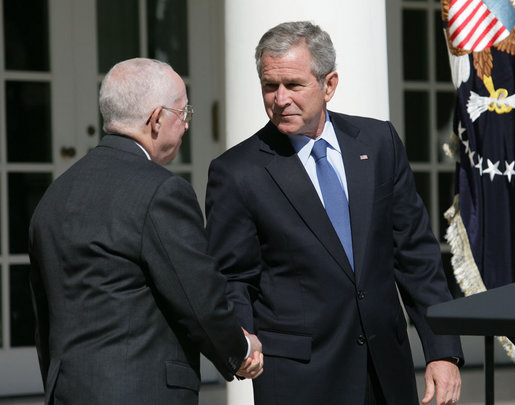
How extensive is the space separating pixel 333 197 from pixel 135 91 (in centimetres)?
73

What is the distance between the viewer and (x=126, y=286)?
249 cm

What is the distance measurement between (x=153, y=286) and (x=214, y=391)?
11.5ft

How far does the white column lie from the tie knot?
46.5 inches

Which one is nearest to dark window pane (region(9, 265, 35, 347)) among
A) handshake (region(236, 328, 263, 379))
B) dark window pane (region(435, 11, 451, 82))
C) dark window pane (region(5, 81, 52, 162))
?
dark window pane (region(5, 81, 52, 162))

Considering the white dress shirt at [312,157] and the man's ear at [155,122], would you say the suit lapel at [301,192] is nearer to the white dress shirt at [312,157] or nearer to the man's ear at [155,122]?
the white dress shirt at [312,157]

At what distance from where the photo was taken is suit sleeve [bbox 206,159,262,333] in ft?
9.56

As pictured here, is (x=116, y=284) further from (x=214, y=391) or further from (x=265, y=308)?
(x=214, y=391)

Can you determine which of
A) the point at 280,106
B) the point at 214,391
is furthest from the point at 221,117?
the point at 280,106

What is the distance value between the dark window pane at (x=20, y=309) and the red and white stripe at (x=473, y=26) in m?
3.05

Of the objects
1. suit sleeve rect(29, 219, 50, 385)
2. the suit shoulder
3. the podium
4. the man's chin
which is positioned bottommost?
suit sleeve rect(29, 219, 50, 385)

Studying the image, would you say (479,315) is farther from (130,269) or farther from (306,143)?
(306,143)

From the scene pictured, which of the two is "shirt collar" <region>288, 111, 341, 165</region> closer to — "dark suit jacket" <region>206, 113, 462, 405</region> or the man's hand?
"dark suit jacket" <region>206, 113, 462, 405</region>

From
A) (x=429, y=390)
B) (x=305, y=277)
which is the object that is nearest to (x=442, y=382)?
(x=429, y=390)

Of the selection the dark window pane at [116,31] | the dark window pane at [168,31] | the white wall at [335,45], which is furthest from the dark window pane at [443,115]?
the white wall at [335,45]
